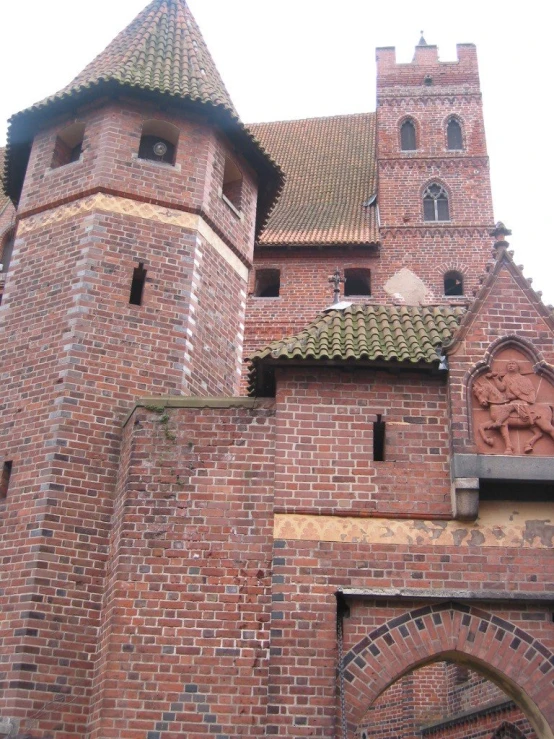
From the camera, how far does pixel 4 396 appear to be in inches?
525

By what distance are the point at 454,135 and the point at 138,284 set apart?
16796 mm

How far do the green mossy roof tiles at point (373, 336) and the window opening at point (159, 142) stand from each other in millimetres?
4570

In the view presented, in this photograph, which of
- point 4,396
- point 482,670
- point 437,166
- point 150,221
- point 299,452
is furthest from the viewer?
point 437,166

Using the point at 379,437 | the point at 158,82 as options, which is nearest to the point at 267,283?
the point at 158,82

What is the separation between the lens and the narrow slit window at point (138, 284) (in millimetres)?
13992

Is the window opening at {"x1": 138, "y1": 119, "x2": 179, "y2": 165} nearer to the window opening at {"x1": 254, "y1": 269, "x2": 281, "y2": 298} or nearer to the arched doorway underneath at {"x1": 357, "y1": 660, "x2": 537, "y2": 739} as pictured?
the window opening at {"x1": 254, "y1": 269, "x2": 281, "y2": 298}

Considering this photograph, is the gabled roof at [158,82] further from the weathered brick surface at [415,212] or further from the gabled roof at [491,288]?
the weathered brick surface at [415,212]

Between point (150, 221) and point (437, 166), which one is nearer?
point (150, 221)

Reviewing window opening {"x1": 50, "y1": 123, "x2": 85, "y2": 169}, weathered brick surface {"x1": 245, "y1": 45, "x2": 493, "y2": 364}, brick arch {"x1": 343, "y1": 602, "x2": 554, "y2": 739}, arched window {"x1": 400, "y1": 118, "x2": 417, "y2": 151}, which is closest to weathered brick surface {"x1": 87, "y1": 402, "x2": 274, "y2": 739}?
brick arch {"x1": 343, "y1": 602, "x2": 554, "y2": 739}

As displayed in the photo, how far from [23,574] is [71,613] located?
792 mm

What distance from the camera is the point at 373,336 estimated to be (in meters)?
12.5

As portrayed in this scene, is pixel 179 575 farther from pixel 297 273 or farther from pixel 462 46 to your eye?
pixel 462 46

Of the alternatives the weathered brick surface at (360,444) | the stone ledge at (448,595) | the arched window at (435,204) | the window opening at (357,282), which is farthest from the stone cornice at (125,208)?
the arched window at (435,204)

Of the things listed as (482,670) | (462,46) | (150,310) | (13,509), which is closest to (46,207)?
(150,310)
